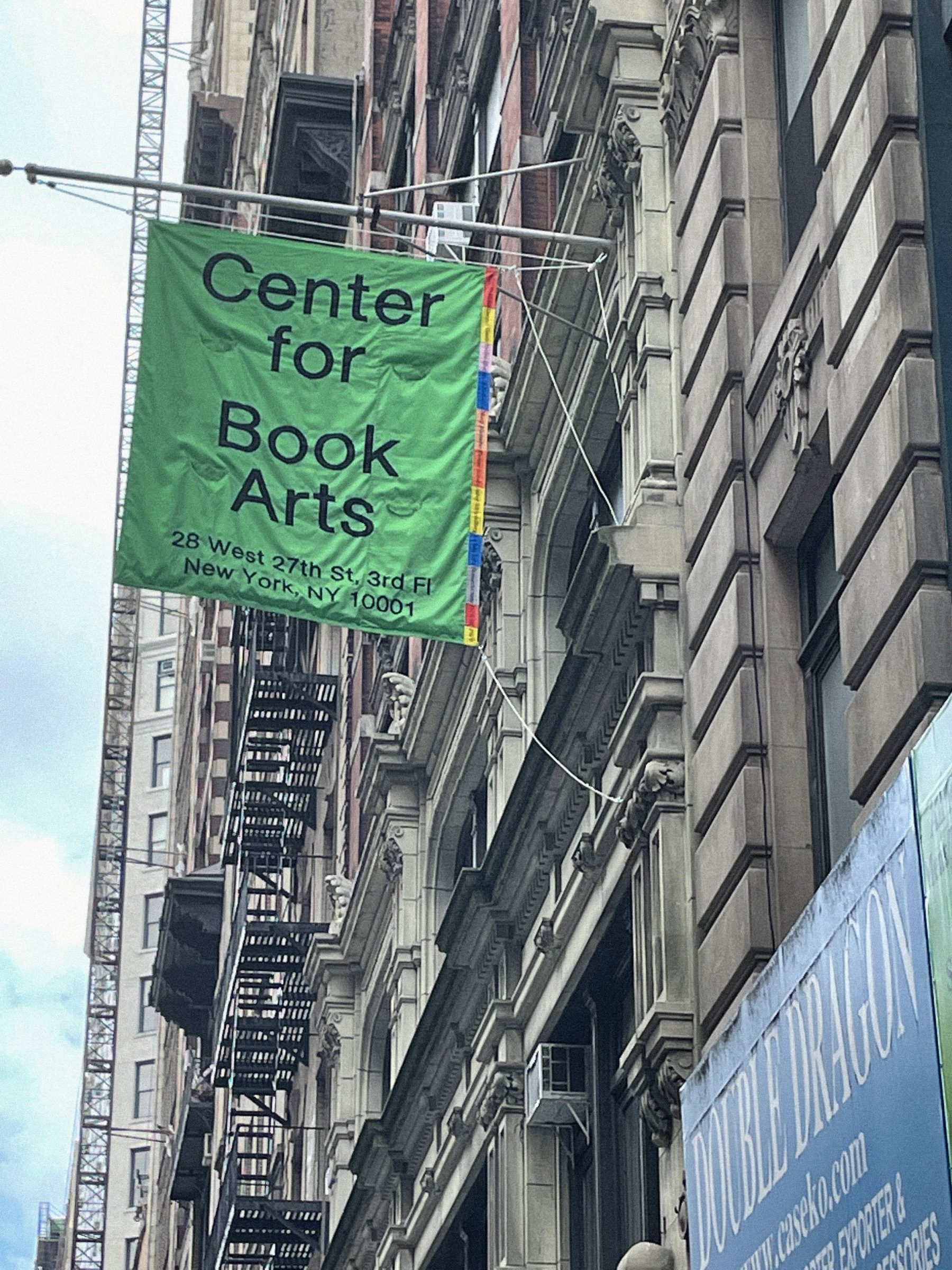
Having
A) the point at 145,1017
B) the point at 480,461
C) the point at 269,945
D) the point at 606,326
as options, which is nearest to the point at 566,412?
the point at 606,326

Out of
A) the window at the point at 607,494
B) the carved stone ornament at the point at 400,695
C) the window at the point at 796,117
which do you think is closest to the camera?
the window at the point at 796,117

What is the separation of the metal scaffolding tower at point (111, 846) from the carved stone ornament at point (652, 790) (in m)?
119

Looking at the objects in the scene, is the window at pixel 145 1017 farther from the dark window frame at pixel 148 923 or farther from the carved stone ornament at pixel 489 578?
the carved stone ornament at pixel 489 578

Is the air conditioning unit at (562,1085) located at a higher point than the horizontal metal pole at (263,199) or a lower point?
lower

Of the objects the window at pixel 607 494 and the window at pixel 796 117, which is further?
the window at pixel 607 494

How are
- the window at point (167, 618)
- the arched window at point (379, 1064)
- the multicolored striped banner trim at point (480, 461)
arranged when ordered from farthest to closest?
the window at point (167, 618) < the arched window at point (379, 1064) < the multicolored striped banner trim at point (480, 461)

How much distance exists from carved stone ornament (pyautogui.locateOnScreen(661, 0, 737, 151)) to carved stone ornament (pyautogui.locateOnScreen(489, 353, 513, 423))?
5621 millimetres

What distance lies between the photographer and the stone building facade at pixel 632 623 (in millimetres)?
14594

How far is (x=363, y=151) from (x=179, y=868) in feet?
219

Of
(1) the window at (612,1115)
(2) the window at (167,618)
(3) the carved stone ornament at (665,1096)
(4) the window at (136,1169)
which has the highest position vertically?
(2) the window at (167,618)

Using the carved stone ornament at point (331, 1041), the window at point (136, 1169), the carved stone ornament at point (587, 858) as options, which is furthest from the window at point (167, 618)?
the carved stone ornament at point (587, 858)

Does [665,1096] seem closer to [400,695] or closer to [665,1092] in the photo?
[665,1092]

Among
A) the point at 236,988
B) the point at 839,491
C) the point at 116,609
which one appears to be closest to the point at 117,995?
the point at 116,609

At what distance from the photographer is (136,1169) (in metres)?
134
